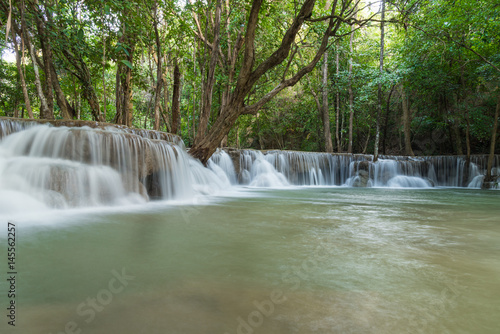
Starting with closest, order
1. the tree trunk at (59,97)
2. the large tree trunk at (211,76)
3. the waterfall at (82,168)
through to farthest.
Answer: the waterfall at (82,168) < the large tree trunk at (211,76) < the tree trunk at (59,97)

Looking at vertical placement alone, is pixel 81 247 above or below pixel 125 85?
below

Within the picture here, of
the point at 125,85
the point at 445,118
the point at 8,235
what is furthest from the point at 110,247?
the point at 445,118

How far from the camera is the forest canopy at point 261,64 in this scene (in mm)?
7488

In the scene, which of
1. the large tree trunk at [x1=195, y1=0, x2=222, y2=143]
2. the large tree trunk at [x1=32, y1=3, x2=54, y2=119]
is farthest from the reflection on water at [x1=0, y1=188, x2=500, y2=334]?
the large tree trunk at [x1=32, y1=3, x2=54, y2=119]

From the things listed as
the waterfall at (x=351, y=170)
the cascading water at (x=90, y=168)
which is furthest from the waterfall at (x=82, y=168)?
the waterfall at (x=351, y=170)

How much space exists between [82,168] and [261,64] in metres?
4.42

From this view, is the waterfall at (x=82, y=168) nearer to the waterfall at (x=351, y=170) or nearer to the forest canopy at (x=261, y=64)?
the forest canopy at (x=261, y=64)

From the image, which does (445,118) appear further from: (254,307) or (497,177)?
(254,307)

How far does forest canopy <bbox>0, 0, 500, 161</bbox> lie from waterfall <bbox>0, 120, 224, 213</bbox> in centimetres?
169

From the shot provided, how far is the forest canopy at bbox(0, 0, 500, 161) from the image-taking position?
24.6 feet

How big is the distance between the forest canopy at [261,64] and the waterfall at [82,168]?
66.7 inches

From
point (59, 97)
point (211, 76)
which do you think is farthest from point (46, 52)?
point (211, 76)

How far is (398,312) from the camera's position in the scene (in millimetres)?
1354

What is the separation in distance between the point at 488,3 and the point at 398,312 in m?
11.4
